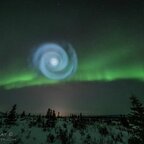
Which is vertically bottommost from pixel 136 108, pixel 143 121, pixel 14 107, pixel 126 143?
pixel 126 143

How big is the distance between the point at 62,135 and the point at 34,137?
367 centimetres

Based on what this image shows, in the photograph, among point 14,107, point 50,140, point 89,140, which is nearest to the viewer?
point 50,140

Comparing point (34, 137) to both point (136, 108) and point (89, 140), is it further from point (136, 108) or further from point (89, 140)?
point (136, 108)

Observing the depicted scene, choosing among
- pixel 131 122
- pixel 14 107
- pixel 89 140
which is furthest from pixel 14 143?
pixel 14 107

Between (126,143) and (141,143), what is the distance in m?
4.52

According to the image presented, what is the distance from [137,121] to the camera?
1809 centimetres

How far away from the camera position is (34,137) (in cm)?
2097

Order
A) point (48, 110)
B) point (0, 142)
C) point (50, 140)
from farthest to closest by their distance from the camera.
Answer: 1. point (48, 110)
2. point (50, 140)
3. point (0, 142)

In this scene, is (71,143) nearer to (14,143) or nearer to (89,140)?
(89,140)

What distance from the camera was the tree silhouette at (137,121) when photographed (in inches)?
688

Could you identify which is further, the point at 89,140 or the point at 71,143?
the point at 89,140

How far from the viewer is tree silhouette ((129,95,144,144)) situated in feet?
57.3

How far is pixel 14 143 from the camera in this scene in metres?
17.2

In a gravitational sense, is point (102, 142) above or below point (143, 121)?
below
